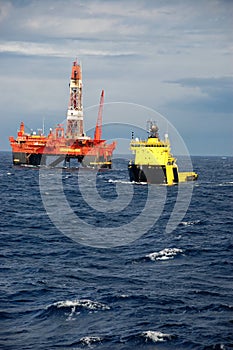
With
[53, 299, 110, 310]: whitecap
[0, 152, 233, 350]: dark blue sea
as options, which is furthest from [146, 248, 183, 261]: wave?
[53, 299, 110, 310]: whitecap

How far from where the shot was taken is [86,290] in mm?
31391

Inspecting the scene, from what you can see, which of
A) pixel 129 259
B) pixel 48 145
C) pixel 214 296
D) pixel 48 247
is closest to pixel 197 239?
pixel 129 259

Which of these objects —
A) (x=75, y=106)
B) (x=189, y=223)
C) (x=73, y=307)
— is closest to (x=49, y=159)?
(x=75, y=106)

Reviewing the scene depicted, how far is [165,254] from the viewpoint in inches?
1610

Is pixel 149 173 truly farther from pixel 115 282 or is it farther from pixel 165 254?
pixel 115 282

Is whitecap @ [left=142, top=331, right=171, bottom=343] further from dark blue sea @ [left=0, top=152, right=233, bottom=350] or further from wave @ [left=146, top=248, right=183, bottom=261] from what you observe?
wave @ [left=146, top=248, right=183, bottom=261]

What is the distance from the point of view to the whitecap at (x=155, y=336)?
2395 cm

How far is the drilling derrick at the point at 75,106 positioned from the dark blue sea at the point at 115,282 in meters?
134

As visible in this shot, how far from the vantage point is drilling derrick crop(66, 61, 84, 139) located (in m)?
195

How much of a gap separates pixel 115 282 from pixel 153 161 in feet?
214

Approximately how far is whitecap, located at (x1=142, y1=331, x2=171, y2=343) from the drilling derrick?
17123 cm

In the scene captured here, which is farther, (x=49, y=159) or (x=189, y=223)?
(x=49, y=159)

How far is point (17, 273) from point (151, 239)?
1593 cm

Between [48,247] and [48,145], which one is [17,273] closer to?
[48,247]
